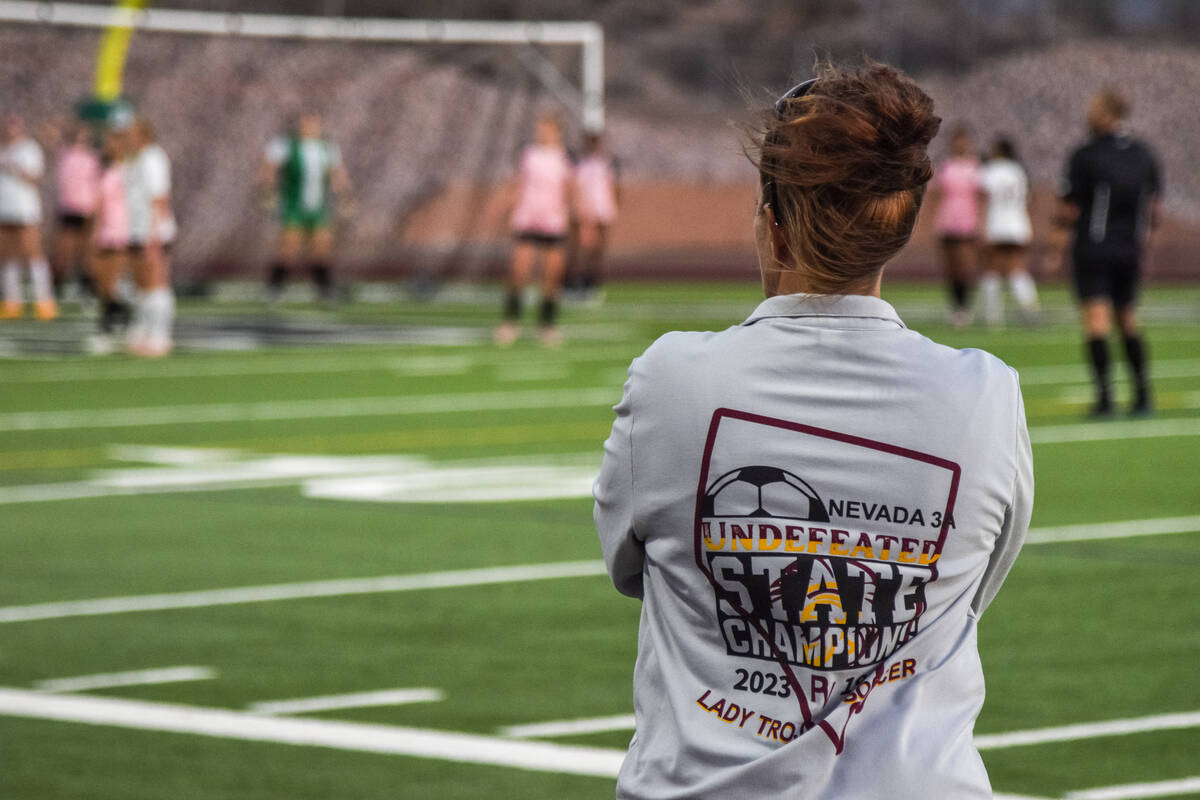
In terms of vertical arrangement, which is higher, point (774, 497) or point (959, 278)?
point (774, 497)

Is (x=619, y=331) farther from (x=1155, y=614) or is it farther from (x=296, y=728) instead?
(x=296, y=728)

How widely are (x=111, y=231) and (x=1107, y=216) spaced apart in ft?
33.5

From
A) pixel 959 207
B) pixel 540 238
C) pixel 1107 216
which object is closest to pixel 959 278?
pixel 959 207

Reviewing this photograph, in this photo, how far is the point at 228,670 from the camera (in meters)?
7.32

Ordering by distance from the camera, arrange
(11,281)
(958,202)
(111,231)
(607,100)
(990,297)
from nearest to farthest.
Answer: (111,231) → (990,297) → (958,202) → (11,281) → (607,100)

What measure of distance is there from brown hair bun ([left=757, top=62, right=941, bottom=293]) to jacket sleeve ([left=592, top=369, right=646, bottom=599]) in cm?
30

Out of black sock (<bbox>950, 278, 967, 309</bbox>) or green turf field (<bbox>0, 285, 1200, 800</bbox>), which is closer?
green turf field (<bbox>0, 285, 1200, 800</bbox>)

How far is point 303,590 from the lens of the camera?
8891 millimetres

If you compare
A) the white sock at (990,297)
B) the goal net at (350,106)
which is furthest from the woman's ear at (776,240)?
the goal net at (350,106)

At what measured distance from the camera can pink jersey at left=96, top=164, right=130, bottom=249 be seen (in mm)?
21609

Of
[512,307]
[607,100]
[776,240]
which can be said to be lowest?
[512,307]

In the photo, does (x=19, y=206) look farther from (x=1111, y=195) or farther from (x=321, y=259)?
(x=1111, y=195)

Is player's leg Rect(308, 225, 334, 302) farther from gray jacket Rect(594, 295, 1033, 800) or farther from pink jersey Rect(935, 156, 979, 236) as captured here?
gray jacket Rect(594, 295, 1033, 800)

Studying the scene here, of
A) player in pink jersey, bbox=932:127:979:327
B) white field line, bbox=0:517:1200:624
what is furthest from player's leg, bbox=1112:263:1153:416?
player in pink jersey, bbox=932:127:979:327
